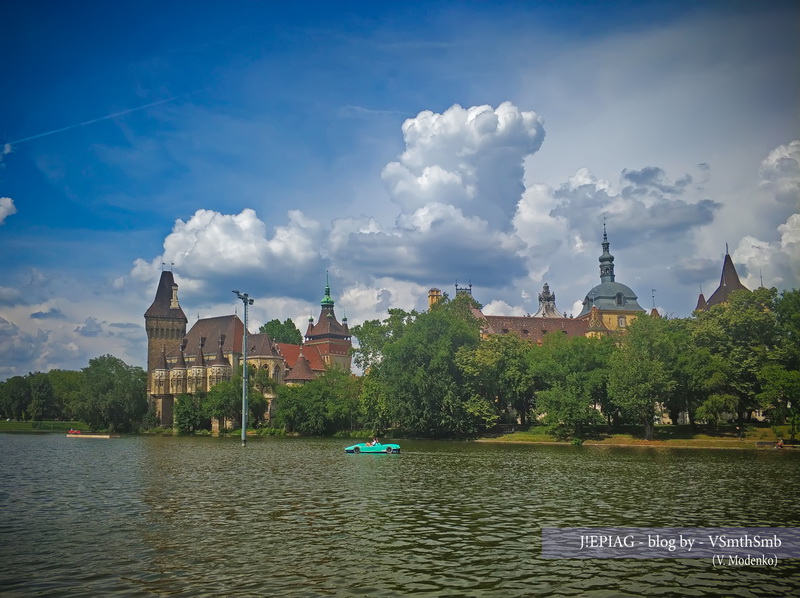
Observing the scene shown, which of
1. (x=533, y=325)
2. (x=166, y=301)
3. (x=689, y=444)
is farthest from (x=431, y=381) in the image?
(x=166, y=301)

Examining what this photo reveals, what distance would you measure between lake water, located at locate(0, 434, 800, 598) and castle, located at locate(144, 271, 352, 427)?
9841 centimetres

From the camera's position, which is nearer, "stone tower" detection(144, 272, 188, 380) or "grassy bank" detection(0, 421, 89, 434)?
"grassy bank" detection(0, 421, 89, 434)

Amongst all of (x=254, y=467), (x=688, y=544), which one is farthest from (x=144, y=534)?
(x=254, y=467)

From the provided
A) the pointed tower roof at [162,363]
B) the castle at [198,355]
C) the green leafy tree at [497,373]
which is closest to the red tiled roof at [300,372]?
the castle at [198,355]

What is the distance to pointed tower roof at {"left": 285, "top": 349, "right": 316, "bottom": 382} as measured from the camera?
148 meters

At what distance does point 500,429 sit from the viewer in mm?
96875

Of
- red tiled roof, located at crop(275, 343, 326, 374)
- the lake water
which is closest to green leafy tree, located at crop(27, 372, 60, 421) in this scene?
red tiled roof, located at crop(275, 343, 326, 374)

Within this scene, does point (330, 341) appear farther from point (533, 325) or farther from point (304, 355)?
point (533, 325)

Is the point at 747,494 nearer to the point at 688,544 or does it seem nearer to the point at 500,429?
the point at 688,544

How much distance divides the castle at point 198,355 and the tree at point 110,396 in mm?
9634

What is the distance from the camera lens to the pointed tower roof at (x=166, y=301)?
543 ft

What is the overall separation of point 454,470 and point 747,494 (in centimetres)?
1909

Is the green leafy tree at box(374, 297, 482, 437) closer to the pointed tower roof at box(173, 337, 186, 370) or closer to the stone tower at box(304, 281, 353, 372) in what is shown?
the pointed tower roof at box(173, 337, 186, 370)

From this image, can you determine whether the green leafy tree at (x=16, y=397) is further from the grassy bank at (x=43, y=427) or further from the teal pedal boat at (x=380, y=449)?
the teal pedal boat at (x=380, y=449)
